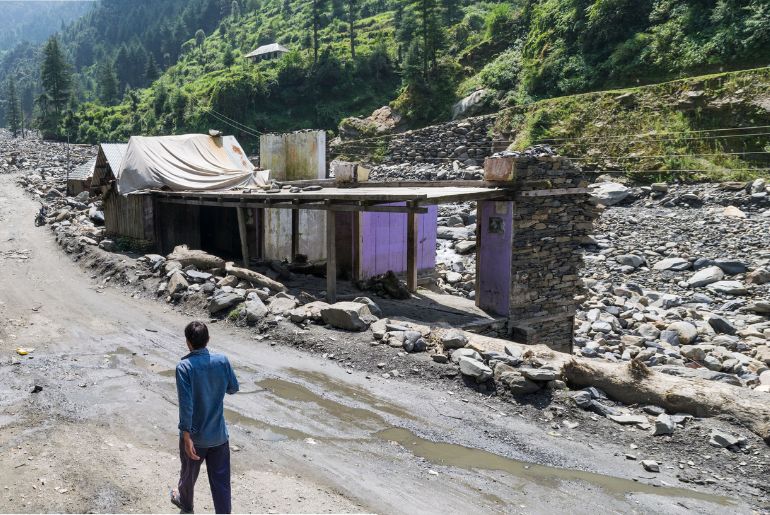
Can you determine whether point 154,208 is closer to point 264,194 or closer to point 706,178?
point 264,194

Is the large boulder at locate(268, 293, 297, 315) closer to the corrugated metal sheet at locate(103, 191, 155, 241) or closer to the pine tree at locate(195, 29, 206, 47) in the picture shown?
the corrugated metal sheet at locate(103, 191, 155, 241)

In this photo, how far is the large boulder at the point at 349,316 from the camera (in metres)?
9.04

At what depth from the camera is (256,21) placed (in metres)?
98.2

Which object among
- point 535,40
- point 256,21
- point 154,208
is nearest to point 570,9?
point 535,40

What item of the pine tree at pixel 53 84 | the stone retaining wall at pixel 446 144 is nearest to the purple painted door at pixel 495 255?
the stone retaining wall at pixel 446 144

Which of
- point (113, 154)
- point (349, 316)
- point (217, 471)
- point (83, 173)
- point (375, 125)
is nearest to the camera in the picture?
point (217, 471)

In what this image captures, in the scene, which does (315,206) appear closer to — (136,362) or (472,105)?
(136,362)

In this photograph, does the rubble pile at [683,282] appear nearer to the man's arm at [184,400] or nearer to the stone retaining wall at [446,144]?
Answer: the man's arm at [184,400]

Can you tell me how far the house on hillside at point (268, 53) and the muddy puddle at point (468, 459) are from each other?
70004 mm

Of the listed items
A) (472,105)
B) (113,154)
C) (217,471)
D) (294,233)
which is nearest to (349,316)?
(217,471)

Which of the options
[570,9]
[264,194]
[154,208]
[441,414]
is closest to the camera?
[441,414]

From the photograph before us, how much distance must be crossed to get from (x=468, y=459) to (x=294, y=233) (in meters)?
10.5

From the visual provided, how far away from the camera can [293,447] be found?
5734 millimetres

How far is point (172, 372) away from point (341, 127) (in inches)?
1442
